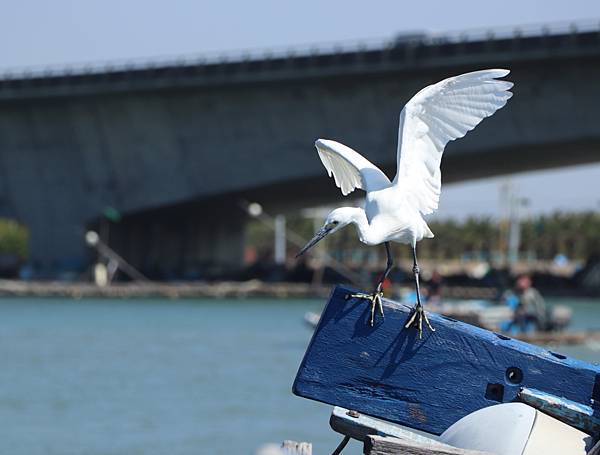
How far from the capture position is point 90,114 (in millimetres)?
65188

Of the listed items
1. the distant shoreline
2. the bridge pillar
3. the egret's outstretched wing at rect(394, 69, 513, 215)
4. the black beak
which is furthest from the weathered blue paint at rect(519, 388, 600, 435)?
the bridge pillar

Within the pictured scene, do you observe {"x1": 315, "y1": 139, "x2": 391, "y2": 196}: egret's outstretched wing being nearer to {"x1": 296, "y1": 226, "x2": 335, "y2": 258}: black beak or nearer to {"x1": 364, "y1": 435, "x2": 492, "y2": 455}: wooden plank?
{"x1": 296, "y1": 226, "x2": 335, "y2": 258}: black beak

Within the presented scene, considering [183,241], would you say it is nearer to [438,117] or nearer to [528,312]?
[528,312]

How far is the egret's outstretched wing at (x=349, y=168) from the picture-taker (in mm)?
8734

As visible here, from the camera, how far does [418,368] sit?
7992mm

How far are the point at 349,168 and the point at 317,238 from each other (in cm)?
146

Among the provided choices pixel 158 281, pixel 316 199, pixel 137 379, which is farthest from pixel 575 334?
pixel 316 199

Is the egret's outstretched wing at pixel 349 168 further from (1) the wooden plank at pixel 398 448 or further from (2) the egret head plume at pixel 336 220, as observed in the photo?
(1) the wooden plank at pixel 398 448

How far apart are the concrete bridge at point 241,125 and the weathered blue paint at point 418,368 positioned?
46.6m

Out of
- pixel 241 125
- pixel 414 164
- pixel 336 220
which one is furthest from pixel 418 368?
pixel 241 125

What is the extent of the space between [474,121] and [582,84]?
1842 inches

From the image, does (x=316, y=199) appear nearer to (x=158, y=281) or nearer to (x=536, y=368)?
(x=158, y=281)

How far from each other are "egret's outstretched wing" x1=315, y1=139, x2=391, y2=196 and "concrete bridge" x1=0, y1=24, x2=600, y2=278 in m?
45.1

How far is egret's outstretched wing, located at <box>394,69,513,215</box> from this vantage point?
891 centimetres
